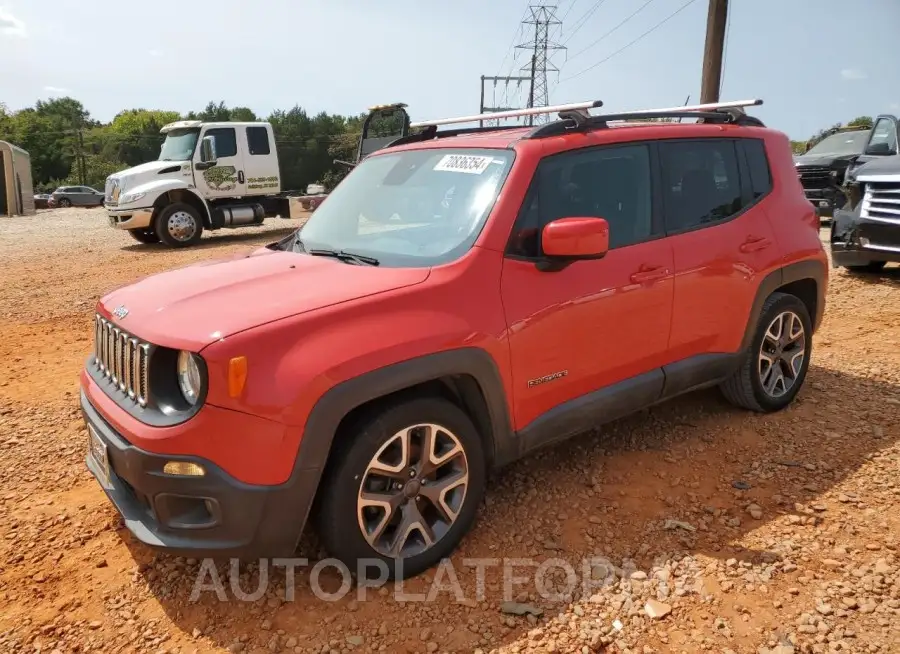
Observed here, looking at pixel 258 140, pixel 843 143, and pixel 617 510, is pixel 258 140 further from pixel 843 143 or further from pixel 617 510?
pixel 617 510

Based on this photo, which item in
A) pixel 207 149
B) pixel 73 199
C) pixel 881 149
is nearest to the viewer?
pixel 881 149

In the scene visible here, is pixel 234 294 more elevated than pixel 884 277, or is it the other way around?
pixel 234 294

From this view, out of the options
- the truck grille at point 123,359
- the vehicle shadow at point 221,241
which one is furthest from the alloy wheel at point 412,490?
the vehicle shadow at point 221,241

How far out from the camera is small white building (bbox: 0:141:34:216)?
2406cm

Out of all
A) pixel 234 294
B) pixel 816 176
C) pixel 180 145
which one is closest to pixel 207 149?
pixel 180 145

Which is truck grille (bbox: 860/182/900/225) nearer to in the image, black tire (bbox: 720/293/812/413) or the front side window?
the front side window

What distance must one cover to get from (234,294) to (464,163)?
1.29 metres

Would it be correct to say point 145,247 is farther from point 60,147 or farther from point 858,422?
point 60,147

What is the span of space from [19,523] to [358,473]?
1913 mm

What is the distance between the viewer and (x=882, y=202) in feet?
26.4

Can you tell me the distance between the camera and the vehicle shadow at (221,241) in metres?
13.4

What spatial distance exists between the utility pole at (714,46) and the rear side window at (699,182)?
988 centimetres

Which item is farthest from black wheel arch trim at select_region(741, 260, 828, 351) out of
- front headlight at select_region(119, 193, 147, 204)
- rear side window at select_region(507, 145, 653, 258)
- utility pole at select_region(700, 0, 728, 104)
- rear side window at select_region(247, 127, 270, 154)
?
rear side window at select_region(247, 127, 270, 154)

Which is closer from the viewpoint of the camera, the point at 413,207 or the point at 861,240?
the point at 413,207
